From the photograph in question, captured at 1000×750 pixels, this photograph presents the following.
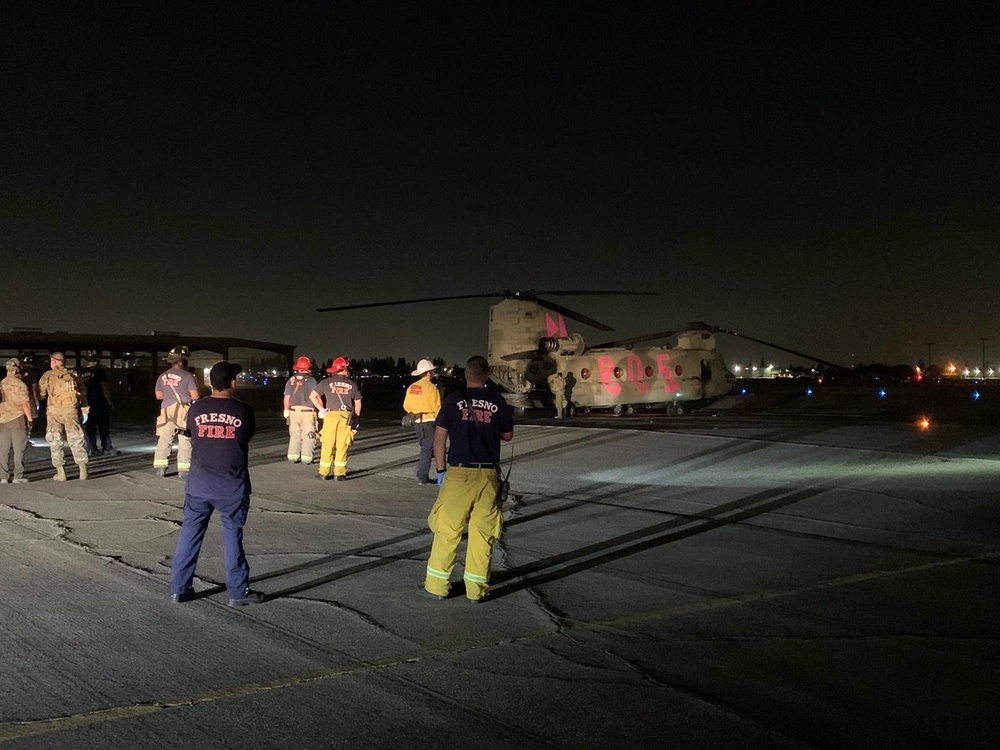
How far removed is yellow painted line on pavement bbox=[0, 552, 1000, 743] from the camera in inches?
164

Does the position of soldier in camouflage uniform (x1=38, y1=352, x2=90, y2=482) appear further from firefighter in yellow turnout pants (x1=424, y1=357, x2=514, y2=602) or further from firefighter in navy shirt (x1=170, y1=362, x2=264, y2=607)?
firefighter in yellow turnout pants (x1=424, y1=357, x2=514, y2=602)

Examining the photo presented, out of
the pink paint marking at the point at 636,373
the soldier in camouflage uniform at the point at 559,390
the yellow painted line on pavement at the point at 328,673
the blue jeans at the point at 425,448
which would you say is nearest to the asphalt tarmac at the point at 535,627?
the yellow painted line on pavement at the point at 328,673

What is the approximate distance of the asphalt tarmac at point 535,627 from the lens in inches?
166

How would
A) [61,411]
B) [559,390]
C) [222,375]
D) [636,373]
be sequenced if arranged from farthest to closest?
1. [636,373]
2. [559,390]
3. [61,411]
4. [222,375]

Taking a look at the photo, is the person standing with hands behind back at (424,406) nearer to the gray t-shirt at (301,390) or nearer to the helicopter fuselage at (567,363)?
the gray t-shirt at (301,390)

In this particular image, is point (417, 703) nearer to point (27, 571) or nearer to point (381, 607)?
point (381, 607)

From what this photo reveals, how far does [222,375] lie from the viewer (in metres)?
6.66

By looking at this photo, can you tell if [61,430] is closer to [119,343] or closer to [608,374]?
[608,374]

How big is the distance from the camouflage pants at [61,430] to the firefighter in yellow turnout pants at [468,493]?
8245 millimetres

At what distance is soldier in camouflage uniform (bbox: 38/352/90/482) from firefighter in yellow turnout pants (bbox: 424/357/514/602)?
8263 mm

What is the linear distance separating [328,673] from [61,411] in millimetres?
9591

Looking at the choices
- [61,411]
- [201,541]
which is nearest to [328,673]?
[201,541]

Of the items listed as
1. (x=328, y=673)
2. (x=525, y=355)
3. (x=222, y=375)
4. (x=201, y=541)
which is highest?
(x=525, y=355)

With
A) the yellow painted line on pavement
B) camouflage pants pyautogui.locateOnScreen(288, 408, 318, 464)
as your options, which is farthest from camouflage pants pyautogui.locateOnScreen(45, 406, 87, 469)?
the yellow painted line on pavement
